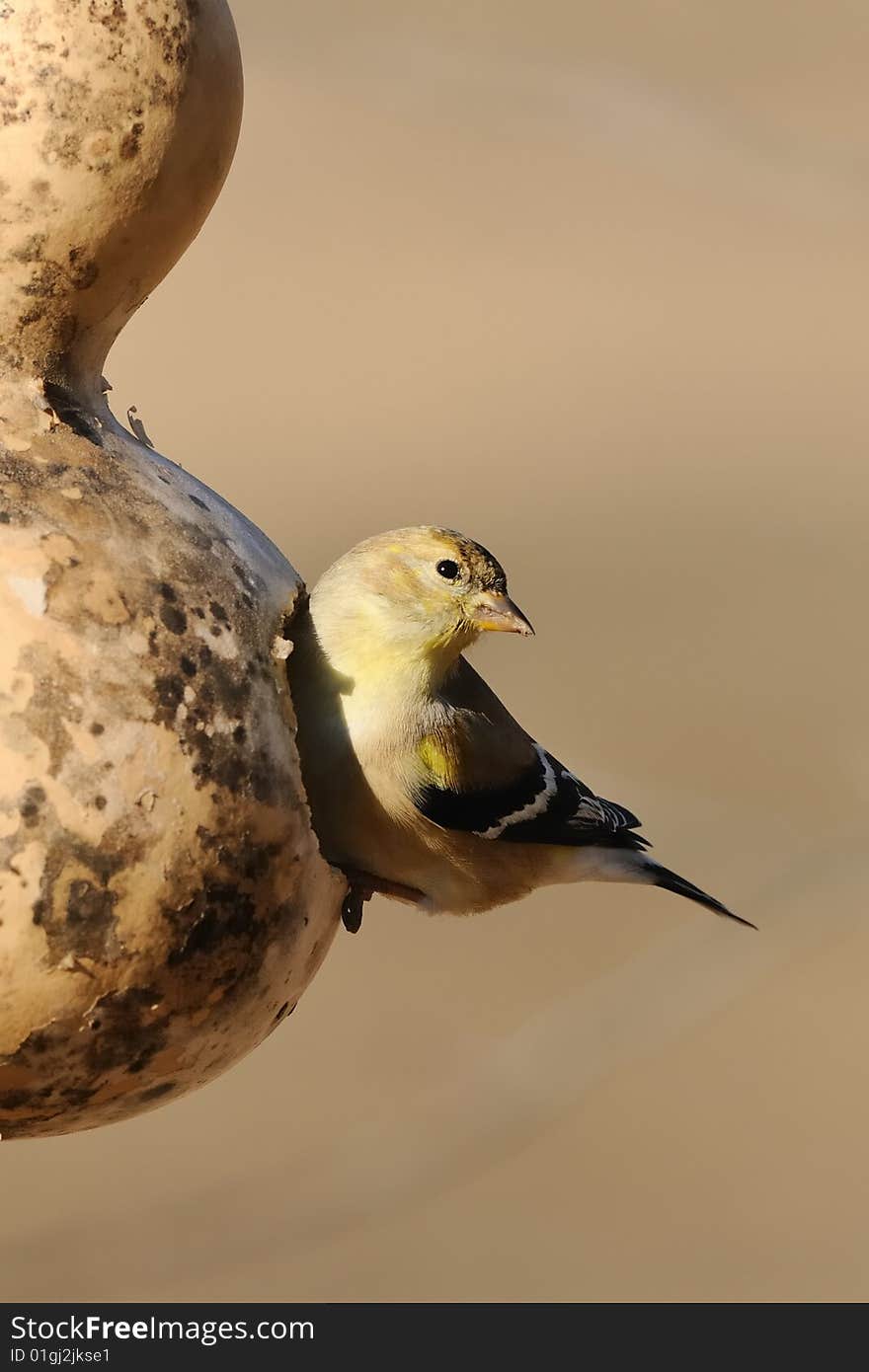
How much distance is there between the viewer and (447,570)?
3285mm

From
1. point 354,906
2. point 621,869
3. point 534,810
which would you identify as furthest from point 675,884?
point 354,906

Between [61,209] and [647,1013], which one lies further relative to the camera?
[647,1013]

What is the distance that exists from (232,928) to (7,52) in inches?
49.2

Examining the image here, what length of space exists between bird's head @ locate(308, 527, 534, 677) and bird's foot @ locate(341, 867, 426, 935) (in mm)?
399

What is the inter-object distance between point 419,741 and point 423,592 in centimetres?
28

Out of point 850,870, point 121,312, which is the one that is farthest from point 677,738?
point 121,312

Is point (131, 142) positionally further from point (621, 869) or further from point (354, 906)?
point (621, 869)

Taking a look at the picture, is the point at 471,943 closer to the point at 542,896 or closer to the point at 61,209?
the point at 542,896

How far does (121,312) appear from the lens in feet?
9.15

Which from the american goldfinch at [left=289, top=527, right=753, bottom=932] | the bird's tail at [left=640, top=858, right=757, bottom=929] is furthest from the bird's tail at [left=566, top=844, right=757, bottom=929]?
the american goldfinch at [left=289, top=527, right=753, bottom=932]

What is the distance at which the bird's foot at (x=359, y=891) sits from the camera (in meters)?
2.97

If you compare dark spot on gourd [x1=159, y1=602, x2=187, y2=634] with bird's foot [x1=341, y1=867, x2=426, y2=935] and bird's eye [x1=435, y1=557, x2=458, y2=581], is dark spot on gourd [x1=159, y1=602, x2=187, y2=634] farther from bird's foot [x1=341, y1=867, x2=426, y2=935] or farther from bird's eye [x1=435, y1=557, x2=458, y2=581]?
bird's eye [x1=435, y1=557, x2=458, y2=581]

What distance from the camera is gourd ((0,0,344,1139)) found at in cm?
225

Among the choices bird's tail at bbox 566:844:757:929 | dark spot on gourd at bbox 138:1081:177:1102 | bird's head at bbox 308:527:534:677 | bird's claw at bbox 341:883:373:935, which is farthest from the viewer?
bird's tail at bbox 566:844:757:929
